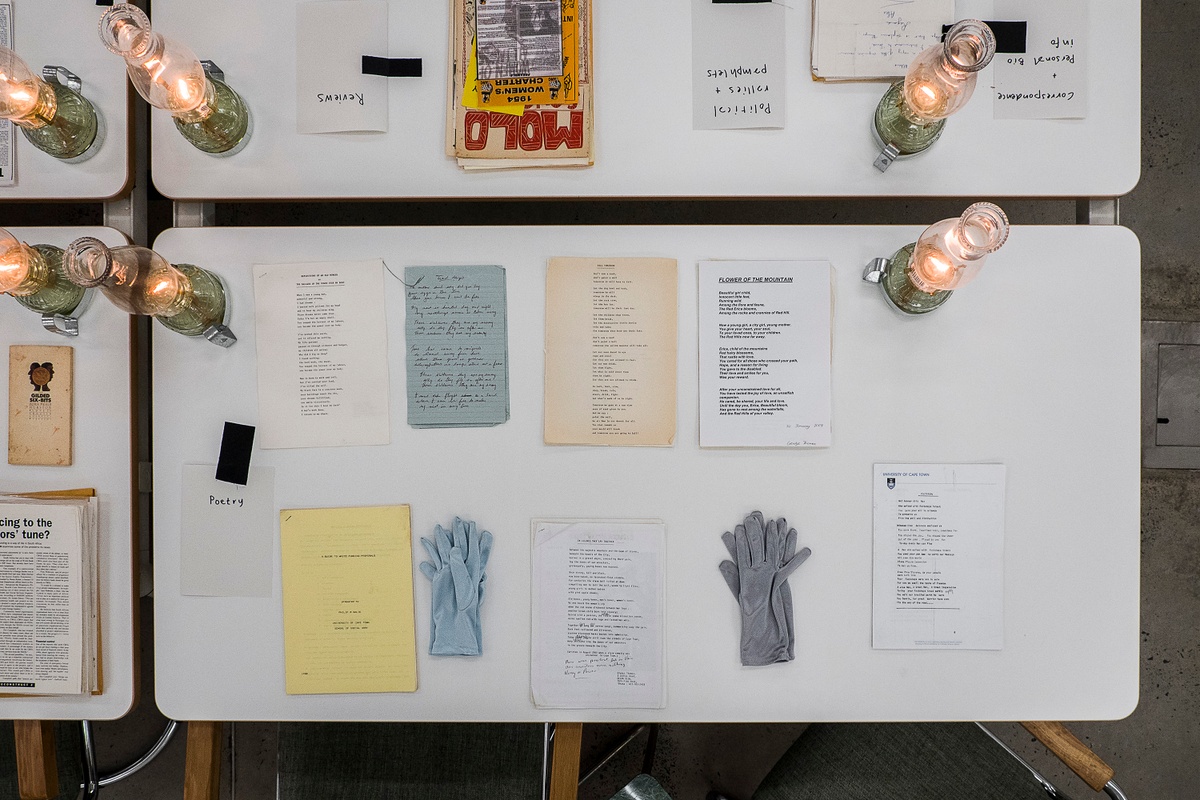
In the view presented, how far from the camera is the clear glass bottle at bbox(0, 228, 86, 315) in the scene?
96 cm

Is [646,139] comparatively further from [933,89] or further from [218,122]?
[218,122]

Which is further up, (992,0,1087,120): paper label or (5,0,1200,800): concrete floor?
(992,0,1087,120): paper label

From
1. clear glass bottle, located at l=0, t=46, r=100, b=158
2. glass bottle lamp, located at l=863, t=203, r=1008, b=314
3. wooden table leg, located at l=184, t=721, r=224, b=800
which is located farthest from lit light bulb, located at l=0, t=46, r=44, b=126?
glass bottle lamp, located at l=863, t=203, r=1008, b=314

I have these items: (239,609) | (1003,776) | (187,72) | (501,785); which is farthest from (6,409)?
(1003,776)

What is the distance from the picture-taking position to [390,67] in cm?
108

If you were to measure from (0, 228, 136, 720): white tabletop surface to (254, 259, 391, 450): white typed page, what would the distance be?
225 millimetres

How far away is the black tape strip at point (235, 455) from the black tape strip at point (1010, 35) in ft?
4.24

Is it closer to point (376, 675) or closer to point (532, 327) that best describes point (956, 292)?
point (532, 327)

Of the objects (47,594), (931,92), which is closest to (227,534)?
(47,594)

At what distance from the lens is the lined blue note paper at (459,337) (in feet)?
3.61

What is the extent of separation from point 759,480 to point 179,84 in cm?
107

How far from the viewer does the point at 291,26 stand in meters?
1.09

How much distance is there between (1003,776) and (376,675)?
3.80 feet

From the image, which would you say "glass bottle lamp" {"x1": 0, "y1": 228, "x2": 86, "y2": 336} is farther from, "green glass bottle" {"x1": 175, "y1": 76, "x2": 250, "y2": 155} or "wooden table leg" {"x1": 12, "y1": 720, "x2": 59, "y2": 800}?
"wooden table leg" {"x1": 12, "y1": 720, "x2": 59, "y2": 800}
